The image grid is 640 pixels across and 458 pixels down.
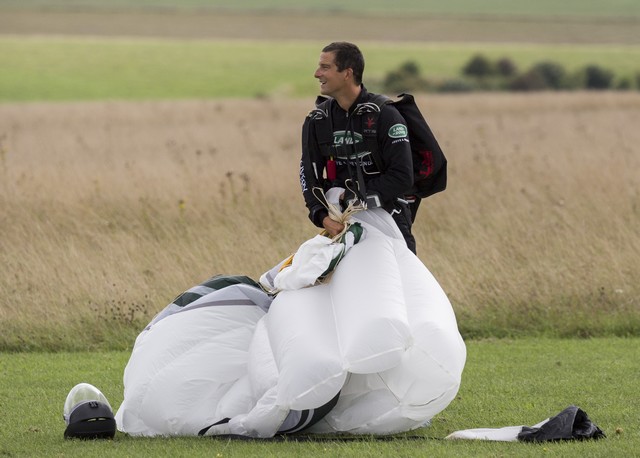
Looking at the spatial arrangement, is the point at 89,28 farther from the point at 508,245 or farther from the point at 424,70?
the point at 508,245

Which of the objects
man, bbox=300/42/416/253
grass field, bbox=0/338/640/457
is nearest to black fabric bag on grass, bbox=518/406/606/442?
grass field, bbox=0/338/640/457

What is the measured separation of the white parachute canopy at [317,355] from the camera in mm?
6105

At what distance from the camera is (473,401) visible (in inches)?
295

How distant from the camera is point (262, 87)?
5472cm

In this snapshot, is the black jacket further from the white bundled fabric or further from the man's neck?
the white bundled fabric

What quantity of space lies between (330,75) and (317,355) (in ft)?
5.67

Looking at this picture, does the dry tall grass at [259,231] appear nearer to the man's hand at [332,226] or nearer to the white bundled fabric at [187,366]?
the white bundled fabric at [187,366]

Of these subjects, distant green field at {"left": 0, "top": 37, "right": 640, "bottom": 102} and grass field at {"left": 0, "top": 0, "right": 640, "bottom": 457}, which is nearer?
grass field at {"left": 0, "top": 0, "right": 640, "bottom": 457}

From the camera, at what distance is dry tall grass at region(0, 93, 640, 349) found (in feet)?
33.1

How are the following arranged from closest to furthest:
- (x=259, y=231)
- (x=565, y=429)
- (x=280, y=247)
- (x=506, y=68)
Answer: (x=565, y=429) < (x=280, y=247) < (x=259, y=231) < (x=506, y=68)

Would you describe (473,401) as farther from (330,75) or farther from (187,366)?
(330,75)

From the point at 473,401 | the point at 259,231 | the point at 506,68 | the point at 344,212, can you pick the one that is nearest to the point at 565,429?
the point at 473,401

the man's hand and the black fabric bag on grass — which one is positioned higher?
the man's hand

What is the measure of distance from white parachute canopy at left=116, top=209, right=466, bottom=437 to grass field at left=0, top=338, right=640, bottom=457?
18 centimetres
